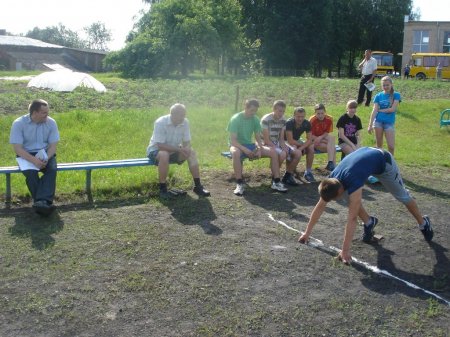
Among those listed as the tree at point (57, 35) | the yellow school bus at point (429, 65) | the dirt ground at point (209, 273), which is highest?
the tree at point (57, 35)

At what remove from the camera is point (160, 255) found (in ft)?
17.4

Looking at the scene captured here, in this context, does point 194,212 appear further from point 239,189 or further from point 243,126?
point 243,126

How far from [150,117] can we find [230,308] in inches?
365

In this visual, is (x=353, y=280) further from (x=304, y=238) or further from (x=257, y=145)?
(x=257, y=145)

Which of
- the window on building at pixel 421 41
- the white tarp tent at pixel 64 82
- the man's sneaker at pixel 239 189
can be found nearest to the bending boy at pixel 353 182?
the man's sneaker at pixel 239 189

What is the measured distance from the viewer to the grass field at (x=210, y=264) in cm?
405

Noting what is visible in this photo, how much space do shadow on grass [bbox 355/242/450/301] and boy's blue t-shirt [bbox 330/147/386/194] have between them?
837 millimetres

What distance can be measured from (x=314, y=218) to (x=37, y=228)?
10.2 ft

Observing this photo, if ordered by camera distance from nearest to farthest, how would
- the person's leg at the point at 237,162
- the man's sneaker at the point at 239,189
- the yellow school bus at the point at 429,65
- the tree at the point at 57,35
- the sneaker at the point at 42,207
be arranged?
the sneaker at the point at 42,207 → the man's sneaker at the point at 239,189 → the person's leg at the point at 237,162 → the yellow school bus at the point at 429,65 → the tree at the point at 57,35

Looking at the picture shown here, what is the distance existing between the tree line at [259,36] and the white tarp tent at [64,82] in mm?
20747

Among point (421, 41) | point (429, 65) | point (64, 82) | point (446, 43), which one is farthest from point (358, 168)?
point (446, 43)

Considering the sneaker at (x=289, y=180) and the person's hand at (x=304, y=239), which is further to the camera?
the sneaker at (x=289, y=180)

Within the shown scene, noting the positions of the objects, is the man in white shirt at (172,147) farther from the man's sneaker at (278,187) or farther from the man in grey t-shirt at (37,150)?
the man in grey t-shirt at (37,150)

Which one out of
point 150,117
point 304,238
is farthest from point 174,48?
point 304,238
